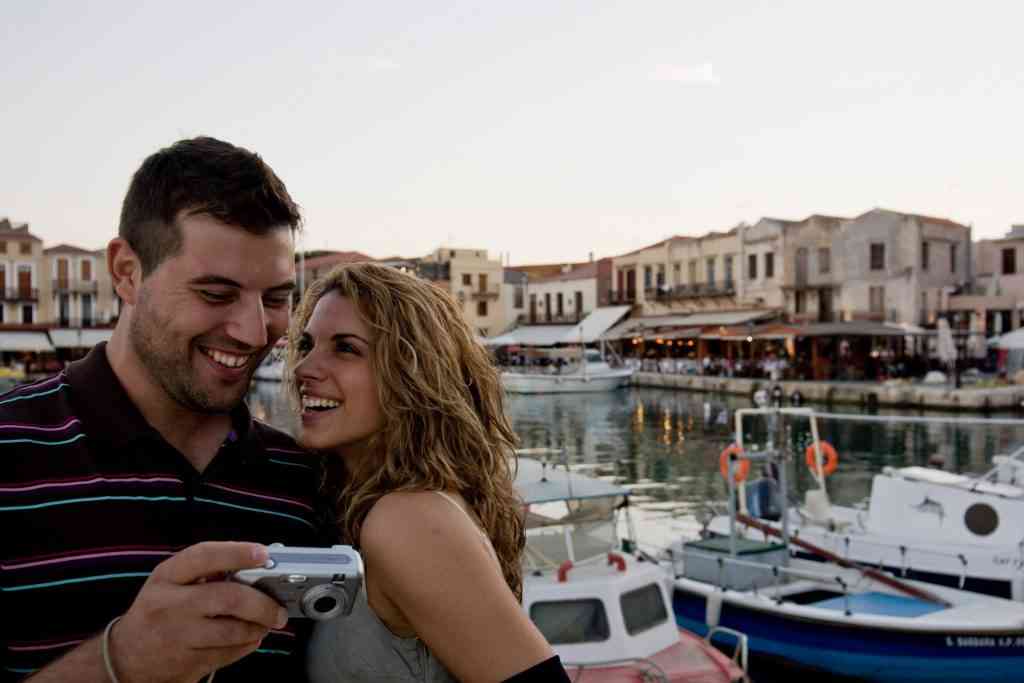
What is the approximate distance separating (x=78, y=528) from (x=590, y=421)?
33.1 metres

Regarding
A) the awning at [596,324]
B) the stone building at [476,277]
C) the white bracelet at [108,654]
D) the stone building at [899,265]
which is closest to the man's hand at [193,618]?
the white bracelet at [108,654]

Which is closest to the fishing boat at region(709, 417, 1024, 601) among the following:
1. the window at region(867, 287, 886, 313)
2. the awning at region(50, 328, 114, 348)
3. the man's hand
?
the man's hand

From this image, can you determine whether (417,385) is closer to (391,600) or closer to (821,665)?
(391,600)

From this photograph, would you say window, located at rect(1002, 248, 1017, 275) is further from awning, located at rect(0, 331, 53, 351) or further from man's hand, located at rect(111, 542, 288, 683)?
awning, located at rect(0, 331, 53, 351)

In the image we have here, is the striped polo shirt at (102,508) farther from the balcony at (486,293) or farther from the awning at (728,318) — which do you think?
the balcony at (486,293)

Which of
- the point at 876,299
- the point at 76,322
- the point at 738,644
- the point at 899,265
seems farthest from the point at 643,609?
the point at 76,322

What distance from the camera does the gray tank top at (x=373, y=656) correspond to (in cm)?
187

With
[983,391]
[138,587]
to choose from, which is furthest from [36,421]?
[983,391]

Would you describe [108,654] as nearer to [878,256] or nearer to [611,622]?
[611,622]

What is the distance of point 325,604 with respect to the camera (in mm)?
1163

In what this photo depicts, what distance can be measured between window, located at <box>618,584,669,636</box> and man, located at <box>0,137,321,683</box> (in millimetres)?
6392

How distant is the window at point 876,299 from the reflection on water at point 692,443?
31.9ft

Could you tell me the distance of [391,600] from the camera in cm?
185

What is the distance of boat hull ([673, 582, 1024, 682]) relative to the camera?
31.5ft
